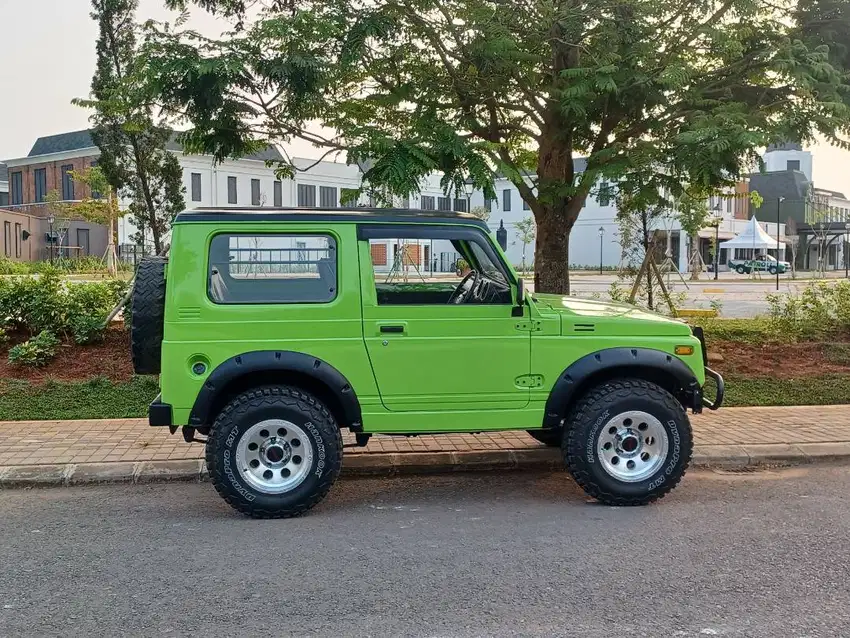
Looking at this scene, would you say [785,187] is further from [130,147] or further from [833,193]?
[130,147]

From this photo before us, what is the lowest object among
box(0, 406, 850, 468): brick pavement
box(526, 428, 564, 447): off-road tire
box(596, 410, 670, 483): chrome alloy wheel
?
box(0, 406, 850, 468): brick pavement

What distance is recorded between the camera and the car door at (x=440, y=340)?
17.8 feet

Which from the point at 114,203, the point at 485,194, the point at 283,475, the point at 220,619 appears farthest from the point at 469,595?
the point at 114,203

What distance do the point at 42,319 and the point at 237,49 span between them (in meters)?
4.79

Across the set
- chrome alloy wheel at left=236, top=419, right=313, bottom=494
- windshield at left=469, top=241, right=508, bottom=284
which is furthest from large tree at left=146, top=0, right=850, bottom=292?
chrome alloy wheel at left=236, top=419, right=313, bottom=494

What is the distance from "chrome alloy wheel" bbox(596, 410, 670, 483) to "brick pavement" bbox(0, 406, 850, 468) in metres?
1.42

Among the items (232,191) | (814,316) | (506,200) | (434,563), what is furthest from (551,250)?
(506,200)

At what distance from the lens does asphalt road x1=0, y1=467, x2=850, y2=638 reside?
12.4 ft

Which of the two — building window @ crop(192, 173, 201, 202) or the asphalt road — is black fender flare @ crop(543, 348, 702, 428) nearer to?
the asphalt road

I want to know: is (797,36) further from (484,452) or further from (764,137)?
(484,452)

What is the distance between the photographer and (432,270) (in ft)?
19.8

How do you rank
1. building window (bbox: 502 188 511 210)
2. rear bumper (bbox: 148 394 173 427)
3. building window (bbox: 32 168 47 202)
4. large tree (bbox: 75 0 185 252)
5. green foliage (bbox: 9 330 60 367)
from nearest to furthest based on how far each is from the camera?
1. rear bumper (bbox: 148 394 173 427)
2. green foliage (bbox: 9 330 60 367)
3. large tree (bbox: 75 0 185 252)
4. building window (bbox: 32 168 47 202)
5. building window (bbox: 502 188 511 210)

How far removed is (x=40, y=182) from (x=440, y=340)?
7012 centimetres

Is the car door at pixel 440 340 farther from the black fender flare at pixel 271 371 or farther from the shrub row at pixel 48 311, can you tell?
the shrub row at pixel 48 311
